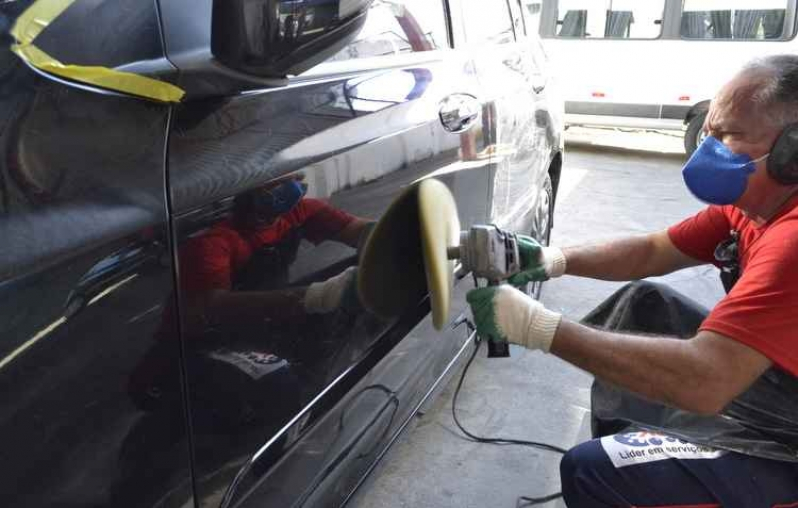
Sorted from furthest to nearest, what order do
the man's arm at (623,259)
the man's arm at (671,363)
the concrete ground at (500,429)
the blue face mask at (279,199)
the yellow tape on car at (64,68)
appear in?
the concrete ground at (500,429)
the man's arm at (623,259)
the man's arm at (671,363)
the blue face mask at (279,199)
the yellow tape on car at (64,68)

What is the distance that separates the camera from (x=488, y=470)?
7.46 feet

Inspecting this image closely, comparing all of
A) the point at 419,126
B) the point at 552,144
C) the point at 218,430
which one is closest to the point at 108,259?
the point at 218,430

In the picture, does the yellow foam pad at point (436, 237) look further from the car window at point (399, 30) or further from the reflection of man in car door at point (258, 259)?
the car window at point (399, 30)

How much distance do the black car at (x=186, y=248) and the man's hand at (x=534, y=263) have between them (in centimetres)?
53

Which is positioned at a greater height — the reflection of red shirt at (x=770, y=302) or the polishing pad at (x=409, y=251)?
the polishing pad at (x=409, y=251)

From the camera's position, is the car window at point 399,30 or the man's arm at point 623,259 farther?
the man's arm at point 623,259

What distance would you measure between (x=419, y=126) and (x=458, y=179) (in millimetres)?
331

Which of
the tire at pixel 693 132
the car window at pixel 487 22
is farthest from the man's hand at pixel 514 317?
the tire at pixel 693 132

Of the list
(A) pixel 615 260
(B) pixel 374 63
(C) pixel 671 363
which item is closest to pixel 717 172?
(C) pixel 671 363

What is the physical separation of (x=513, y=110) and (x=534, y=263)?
844 millimetres

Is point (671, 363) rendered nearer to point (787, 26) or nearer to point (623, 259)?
point (623, 259)

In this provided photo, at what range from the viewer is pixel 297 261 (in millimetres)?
1179

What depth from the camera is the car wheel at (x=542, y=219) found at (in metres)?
3.34

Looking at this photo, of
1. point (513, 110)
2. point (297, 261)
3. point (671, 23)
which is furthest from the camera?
point (671, 23)
